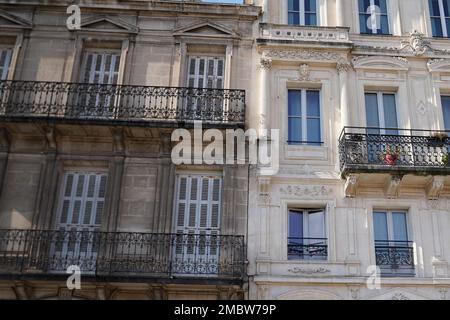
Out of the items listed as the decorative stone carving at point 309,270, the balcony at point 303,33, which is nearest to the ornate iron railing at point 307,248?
the decorative stone carving at point 309,270

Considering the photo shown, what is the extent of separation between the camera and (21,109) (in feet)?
42.7

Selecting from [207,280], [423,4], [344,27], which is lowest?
[207,280]

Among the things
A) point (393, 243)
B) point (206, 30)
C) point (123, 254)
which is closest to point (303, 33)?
point (206, 30)

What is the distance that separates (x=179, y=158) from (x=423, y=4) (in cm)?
769

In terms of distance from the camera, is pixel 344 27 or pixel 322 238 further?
pixel 344 27

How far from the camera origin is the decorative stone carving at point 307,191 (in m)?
12.6

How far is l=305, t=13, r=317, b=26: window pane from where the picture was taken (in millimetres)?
14812

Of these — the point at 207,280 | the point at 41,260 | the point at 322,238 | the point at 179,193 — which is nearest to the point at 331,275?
the point at 322,238

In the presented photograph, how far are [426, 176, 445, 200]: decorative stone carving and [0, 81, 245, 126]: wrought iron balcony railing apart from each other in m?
4.31

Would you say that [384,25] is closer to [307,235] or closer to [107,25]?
[307,235]

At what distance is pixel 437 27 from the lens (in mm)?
14930

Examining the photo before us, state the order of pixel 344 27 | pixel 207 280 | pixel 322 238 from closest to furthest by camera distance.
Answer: pixel 207 280 < pixel 322 238 < pixel 344 27

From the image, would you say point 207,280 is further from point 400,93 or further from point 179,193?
point 400,93

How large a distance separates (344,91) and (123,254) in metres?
6.29
